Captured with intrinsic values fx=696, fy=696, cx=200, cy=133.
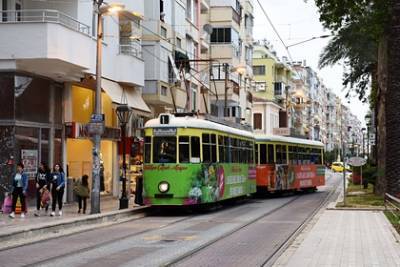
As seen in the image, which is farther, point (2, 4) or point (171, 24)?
point (171, 24)

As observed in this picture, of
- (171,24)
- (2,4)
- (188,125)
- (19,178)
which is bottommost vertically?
(19,178)

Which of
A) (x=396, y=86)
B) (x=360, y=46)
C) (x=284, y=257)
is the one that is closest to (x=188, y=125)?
(x=396, y=86)

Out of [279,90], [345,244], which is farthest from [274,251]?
[279,90]

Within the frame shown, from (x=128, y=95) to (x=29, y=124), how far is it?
8340mm

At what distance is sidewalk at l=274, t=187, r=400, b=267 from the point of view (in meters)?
12.5

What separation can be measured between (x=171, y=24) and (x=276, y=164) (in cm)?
1112

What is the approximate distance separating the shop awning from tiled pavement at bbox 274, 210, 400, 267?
12.2m

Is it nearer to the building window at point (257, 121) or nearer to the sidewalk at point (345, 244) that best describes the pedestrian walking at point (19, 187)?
the sidewalk at point (345, 244)

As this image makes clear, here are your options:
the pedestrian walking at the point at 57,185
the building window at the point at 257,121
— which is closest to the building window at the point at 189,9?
the pedestrian walking at the point at 57,185

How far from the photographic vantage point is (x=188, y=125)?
2388cm

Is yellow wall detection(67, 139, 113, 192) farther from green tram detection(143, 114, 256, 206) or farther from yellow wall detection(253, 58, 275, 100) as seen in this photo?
yellow wall detection(253, 58, 275, 100)

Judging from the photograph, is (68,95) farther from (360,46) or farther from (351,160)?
(360,46)

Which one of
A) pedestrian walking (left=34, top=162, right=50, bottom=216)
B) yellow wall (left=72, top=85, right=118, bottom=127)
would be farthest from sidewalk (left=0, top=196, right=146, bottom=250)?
yellow wall (left=72, top=85, right=118, bottom=127)

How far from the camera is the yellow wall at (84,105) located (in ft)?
93.7
